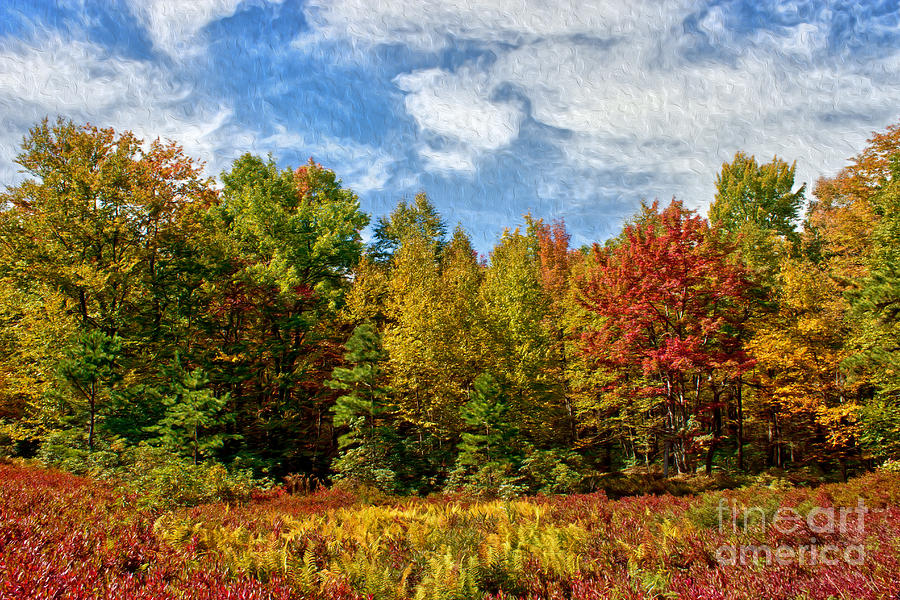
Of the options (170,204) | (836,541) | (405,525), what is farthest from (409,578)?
(170,204)

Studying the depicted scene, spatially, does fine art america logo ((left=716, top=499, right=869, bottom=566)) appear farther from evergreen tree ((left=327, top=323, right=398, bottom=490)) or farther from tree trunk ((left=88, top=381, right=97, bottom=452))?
tree trunk ((left=88, top=381, right=97, bottom=452))

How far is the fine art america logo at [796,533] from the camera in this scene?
3.67 meters

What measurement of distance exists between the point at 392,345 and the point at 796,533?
1387 centimetres

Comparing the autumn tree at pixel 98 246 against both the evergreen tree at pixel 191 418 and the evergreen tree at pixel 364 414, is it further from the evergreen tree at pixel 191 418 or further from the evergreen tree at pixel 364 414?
the evergreen tree at pixel 364 414

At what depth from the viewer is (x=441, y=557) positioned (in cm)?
394

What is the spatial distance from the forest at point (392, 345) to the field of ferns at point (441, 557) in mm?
7206

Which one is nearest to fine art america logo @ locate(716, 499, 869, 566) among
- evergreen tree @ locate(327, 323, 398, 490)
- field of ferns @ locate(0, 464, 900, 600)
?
field of ferns @ locate(0, 464, 900, 600)

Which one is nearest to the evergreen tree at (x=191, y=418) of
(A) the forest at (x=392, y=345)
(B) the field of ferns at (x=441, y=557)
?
(A) the forest at (x=392, y=345)

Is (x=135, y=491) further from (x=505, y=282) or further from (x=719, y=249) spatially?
(x=719, y=249)

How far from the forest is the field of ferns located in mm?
7206

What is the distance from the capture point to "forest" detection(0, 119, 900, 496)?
45.3ft

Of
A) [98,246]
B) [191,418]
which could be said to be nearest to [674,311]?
[191,418]

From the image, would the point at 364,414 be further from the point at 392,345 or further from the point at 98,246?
the point at 98,246

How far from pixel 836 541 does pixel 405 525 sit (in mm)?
4520
